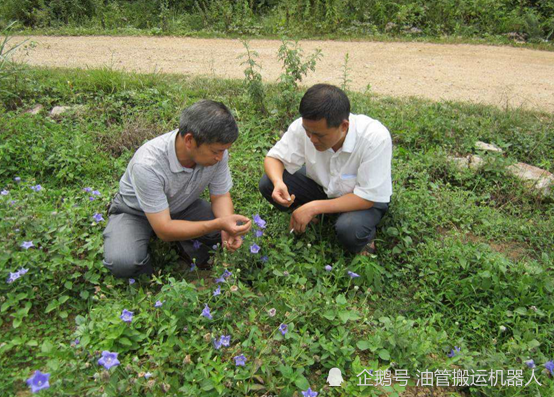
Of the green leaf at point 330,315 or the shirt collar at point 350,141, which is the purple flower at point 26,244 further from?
the shirt collar at point 350,141

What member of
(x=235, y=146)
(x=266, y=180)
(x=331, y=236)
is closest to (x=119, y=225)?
(x=266, y=180)

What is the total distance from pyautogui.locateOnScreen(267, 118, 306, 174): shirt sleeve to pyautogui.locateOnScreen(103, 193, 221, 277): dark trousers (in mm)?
640

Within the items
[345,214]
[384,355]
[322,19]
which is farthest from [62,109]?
[322,19]

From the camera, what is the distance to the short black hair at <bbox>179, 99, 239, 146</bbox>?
2410mm

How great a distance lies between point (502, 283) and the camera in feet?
9.30

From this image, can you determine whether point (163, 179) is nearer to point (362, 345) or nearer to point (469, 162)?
point (362, 345)

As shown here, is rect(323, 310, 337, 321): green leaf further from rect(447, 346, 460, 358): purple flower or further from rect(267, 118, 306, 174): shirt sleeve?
rect(267, 118, 306, 174): shirt sleeve

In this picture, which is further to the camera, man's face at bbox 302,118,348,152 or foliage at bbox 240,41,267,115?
foliage at bbox 240,41,267,115

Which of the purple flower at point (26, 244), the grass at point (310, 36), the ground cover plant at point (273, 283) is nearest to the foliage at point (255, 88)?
the ground cover plant at point (273, 283)

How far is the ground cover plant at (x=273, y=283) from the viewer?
214 cm

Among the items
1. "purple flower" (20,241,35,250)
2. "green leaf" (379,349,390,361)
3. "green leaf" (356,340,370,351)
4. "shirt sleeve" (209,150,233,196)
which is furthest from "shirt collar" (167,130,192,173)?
"green leaf" (379,349,390,361)

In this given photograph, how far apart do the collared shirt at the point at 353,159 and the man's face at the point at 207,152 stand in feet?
2.31

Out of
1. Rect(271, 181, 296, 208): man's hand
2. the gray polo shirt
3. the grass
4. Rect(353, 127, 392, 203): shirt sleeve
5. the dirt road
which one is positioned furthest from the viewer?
the grass

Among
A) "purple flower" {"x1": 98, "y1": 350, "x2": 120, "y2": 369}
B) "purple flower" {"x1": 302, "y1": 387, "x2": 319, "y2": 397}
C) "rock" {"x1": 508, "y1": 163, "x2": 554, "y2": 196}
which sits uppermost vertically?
"purple flower" {"x1": 98, "y1": 350, "x2": 120, "y2": 369}
